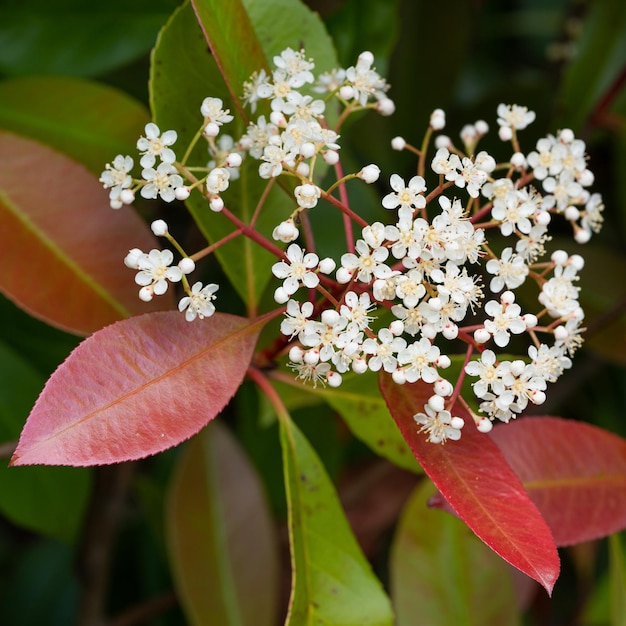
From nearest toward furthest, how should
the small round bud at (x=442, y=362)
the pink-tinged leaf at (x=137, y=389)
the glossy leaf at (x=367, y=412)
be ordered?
the pink-tinged leaf at (x=137, y=389) < the small round bud at (x=442, y=362) < the glossy leaf at (x=367, y=412)

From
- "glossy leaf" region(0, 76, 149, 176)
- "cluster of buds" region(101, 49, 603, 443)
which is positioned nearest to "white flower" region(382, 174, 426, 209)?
"cluster of buds" region(101, 49, 603, 443)

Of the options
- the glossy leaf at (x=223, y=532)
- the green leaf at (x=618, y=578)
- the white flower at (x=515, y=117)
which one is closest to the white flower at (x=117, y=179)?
the white flower at (x=515, y=117)

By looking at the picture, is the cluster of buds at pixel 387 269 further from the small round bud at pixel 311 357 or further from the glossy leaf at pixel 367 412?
the glossy leaf at pixel 367 412

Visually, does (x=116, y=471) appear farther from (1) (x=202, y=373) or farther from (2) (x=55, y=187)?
(1) (x=202, y=373)

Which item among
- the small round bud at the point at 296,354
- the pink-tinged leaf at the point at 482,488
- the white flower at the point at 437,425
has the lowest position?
the pink-tinged leaf at the point at 482,488

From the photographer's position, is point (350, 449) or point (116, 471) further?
point (350, 449)

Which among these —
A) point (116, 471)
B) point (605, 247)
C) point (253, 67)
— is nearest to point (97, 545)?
point (116, 471)

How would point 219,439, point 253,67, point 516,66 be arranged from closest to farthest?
point 253,67 < point 219,439 < point 516,66
